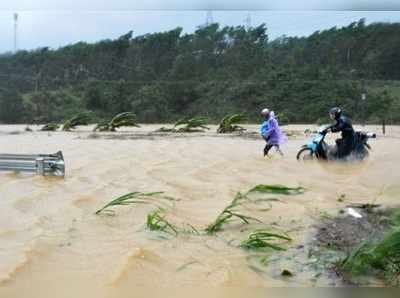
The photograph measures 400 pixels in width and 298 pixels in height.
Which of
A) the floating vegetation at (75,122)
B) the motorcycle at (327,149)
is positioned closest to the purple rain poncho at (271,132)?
the motorcycle at (327,149)

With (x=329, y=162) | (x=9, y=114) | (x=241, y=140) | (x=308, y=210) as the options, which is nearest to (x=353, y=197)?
(x=308, y=210)

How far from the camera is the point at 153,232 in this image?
407 centimetres

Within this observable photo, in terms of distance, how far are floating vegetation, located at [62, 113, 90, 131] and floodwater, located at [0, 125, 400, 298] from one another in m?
11.7

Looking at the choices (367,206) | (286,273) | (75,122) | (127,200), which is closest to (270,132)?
(367,206)

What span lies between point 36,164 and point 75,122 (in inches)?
600

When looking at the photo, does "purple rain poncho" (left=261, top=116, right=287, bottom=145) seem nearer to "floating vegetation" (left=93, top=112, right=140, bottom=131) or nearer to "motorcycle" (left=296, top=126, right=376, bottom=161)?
"motorcycle" (left=296, top=126, right=376, bottom=161)

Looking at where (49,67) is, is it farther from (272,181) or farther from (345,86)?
(272,181)

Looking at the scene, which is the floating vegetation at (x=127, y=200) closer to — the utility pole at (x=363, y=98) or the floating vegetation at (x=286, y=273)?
the floating vegetation at (x=286, y=273)

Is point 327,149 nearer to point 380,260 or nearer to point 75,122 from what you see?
point 380,260

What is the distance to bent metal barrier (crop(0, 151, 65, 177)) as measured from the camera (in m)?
6.73

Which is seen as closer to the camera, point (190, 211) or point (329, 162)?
point (190, 211)

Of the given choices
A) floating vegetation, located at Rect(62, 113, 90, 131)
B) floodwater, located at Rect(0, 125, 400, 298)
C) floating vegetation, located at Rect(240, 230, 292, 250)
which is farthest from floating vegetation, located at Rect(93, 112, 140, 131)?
floating vegetation, located at Rect(240, 230, 292, 250)

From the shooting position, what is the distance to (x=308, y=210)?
15.8 ft

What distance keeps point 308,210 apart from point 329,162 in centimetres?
420
